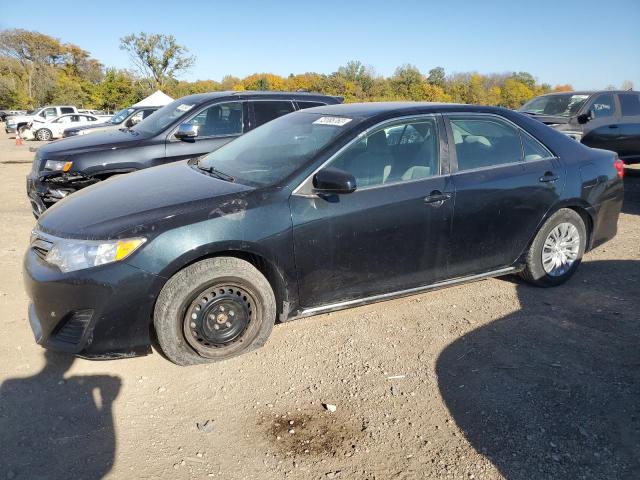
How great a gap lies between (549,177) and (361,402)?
2.60 m

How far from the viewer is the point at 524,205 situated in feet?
13.3

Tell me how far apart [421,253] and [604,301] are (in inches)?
70.1

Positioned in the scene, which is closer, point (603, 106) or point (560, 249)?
point (560, 249)

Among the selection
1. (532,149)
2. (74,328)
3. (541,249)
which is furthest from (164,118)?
(541,249)

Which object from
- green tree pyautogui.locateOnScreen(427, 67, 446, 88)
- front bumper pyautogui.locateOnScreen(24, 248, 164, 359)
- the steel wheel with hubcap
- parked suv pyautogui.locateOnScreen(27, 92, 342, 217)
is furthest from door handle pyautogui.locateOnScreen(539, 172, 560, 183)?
green tree pyautogui.locateOnScreen(427, 67, 446, 88)

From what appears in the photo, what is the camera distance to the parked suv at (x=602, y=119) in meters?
9.41

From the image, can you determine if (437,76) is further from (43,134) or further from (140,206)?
(140,206)

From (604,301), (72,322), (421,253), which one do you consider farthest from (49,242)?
(604,301)

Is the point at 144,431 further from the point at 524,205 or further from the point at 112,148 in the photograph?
the point at 112,148

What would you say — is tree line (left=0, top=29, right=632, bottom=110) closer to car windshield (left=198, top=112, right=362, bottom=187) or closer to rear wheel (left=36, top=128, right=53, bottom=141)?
rear wheel (left=36, top=128, right=53, bottom=141)

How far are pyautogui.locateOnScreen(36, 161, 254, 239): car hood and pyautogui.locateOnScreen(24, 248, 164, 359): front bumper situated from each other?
24cm

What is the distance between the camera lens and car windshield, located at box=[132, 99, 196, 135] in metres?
6.41

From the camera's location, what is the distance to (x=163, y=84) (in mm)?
55875

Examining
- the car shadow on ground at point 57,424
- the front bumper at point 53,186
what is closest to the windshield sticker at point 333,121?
the car shadow on ground at point 57,424
